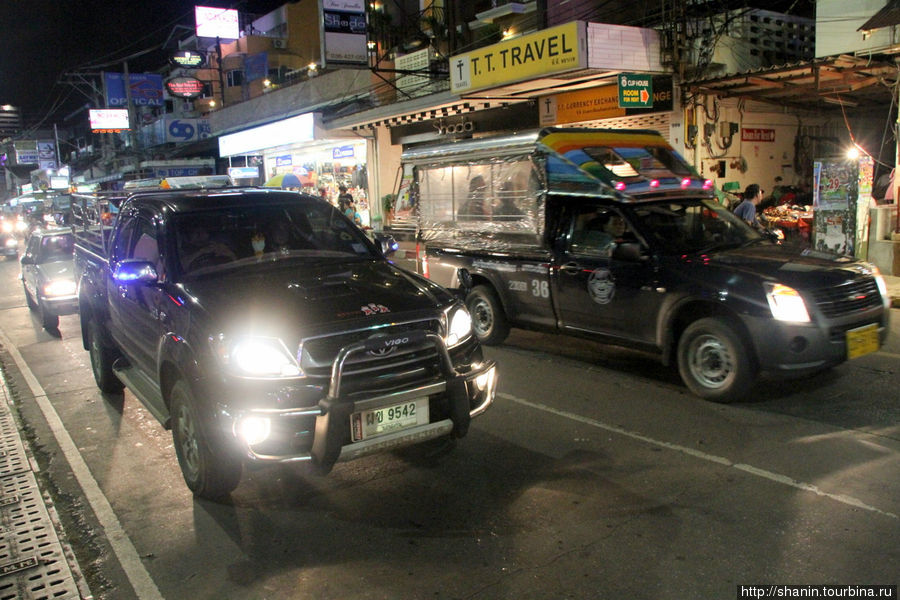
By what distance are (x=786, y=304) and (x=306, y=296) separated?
3865 millimetres

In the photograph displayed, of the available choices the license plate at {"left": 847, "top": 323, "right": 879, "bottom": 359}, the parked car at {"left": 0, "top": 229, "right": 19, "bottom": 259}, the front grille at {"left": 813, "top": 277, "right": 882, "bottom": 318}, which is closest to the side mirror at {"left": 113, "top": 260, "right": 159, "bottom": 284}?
the front grille at {"left": 813, "top": 277, "right": 882, "bottom": 318}

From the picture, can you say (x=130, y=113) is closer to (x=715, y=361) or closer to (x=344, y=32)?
(x=344, y=32)

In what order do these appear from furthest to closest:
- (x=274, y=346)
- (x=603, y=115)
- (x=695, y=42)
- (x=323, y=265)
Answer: (x=603, y=115) < (x=695, y=42) < (x=323, y=265) < (x=274, y=346)

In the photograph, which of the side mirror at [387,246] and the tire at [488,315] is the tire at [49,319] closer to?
the tire at [488,315]

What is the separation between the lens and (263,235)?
210 inches

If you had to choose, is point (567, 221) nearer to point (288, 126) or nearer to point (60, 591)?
point (60, 591)

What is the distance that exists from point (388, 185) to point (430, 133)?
268 cm

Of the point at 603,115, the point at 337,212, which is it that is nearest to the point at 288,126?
the point at 603,115

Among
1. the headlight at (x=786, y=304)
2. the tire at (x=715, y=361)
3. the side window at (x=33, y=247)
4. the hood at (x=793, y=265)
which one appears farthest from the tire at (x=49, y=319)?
the headlight at (x=786, y=304)

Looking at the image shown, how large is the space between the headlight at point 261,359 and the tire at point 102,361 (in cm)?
363

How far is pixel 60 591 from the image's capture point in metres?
3.65

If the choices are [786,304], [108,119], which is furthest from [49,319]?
[108,119]

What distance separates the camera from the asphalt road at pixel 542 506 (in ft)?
11.6

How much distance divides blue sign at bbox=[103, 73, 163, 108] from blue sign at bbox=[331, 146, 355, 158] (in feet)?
85.6
